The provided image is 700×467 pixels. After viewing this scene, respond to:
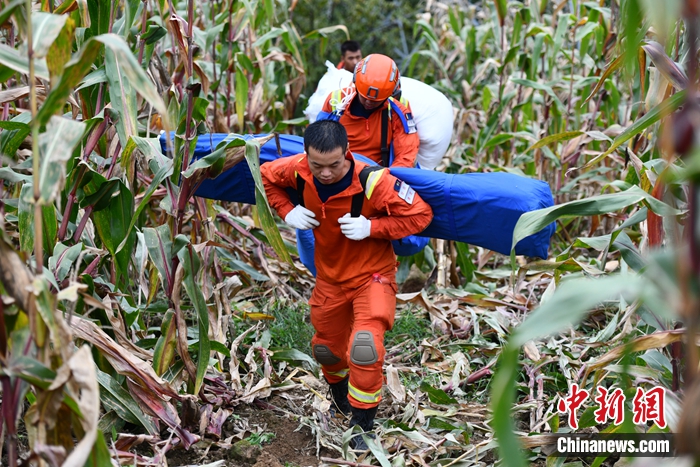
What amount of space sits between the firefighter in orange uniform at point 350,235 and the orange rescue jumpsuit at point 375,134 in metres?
0.72

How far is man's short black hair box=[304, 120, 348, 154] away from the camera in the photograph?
274 centimetres

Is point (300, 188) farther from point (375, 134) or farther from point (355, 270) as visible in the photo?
point (375, 134)

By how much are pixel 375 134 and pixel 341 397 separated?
129 cm

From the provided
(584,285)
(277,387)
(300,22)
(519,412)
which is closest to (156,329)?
(277,387)

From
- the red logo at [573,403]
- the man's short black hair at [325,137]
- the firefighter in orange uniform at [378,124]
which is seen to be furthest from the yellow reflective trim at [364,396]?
the firefighter in orange uniform at [378,124]

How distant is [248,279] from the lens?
4430mm

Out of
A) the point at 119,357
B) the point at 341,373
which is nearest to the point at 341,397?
the point at 341,373

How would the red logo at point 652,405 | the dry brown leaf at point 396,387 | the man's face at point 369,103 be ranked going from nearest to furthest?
the red logo at point 652,405 < the dry brown leaf at point 396,387 < the man's face at point 369,103

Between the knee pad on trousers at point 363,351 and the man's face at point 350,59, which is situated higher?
the man's face at point 350,59

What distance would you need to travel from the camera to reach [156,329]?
3.42m

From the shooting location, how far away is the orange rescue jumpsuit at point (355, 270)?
9.38ft

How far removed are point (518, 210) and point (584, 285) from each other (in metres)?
1.83

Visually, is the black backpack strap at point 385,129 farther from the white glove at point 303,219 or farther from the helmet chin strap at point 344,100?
the white glove at point 303,219

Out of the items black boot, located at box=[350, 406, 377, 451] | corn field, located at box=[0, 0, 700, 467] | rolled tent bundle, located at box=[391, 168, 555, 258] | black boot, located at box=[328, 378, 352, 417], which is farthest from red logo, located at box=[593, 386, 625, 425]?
black boot, located at box=[328, 378, 352, 417]
